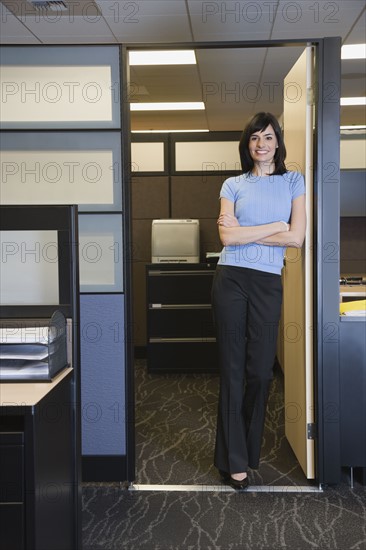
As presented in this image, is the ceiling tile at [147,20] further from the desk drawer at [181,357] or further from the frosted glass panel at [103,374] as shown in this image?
the desk drawer at [181,357]

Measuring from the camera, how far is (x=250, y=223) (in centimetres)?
226

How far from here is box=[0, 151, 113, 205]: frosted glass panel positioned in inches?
92.7

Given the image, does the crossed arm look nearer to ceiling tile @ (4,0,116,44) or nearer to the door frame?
the door frame

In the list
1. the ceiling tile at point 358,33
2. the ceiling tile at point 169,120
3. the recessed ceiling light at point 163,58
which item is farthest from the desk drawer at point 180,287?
the ceiling tile at point 169,120

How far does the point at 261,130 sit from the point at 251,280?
0.55 metres

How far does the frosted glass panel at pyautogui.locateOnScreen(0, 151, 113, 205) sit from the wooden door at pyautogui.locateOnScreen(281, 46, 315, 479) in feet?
2.45

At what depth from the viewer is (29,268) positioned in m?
2.14

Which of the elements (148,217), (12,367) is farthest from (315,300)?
(148,217)

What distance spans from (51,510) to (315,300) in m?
1.30

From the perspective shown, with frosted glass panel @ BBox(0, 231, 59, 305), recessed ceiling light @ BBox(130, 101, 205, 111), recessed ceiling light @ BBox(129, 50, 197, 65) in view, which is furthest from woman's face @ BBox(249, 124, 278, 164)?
recessed ceiling light @ BBox(130, 101, 205, 111)

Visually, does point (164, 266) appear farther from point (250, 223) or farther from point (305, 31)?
point (250, 223)

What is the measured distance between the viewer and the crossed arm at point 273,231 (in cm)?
219

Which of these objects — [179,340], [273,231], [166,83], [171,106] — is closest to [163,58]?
[166,83]

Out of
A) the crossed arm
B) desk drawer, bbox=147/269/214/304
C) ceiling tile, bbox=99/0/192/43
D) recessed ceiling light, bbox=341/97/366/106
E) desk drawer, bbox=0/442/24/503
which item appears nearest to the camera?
desk drawer, bbox=0/442/24/503
